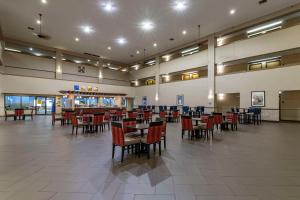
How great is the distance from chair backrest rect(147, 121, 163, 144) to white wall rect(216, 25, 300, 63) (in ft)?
35.9

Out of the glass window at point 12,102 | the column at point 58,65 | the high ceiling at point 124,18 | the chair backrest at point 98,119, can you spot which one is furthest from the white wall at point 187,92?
the glass window at point 12,102

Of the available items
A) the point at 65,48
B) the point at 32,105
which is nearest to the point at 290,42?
the point at 65,48

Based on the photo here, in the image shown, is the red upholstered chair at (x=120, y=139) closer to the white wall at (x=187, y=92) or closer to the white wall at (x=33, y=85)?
the white wall at (x=187, y=92)

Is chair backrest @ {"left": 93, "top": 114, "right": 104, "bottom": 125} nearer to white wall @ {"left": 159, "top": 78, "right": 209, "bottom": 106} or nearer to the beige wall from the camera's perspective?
white wall @ {"left": 159, "top": 78, "right": 209, "bottom": 106}

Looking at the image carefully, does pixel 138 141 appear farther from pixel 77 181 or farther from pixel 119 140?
pixel 77 181

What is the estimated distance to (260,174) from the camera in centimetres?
315

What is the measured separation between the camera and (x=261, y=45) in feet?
37.8

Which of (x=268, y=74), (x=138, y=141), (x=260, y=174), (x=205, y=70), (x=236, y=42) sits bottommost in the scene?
(x=260, y=174)

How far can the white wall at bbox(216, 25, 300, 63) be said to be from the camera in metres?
10.3

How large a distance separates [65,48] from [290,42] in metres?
18.3

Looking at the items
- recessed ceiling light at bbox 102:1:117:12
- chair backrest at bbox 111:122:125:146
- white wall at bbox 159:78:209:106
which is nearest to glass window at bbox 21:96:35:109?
recessed ceiling light at bbox 102:1:117:12

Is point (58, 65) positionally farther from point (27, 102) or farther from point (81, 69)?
point (27, 102)

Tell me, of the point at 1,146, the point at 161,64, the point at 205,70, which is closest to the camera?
the point at 1,146

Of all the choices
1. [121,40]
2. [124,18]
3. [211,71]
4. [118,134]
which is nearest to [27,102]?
[121,40]
